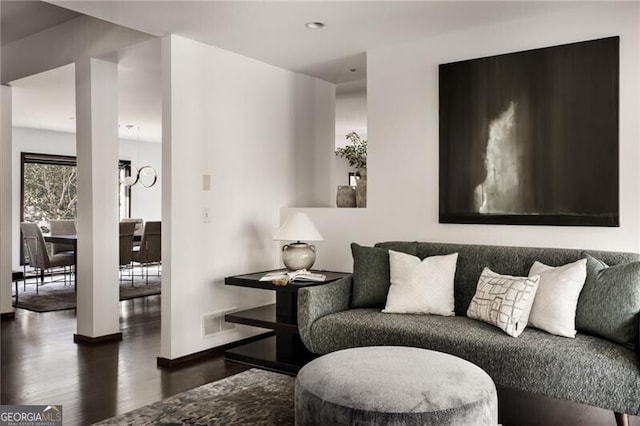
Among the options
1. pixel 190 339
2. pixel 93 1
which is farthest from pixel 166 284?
pixel 93 1

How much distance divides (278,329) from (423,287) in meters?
1.05

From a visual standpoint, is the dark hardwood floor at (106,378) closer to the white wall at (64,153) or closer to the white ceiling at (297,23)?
the white ceiling at (297,23)

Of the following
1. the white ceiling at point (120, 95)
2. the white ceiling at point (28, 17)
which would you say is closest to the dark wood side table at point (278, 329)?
the white ceiling at point (120, 95)

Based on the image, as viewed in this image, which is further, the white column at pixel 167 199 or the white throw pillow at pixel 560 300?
the white column at pixel 167 199

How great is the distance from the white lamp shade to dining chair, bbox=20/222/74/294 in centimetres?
434

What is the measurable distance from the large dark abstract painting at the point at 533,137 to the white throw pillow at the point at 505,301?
71 cm

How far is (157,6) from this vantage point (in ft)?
10.8

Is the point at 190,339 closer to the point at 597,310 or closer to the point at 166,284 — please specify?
the point at 166,284

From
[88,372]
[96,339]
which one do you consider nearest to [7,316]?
[96,339]

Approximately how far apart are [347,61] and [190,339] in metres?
2.63

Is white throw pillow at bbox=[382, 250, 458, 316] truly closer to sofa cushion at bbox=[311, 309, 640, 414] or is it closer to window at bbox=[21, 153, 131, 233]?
sofa cushion at bbox=[311, 309, 640, 414]

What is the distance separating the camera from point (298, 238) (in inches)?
153

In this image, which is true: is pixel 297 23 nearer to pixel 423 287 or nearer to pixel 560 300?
pixel 423 287

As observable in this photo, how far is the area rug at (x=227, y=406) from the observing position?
109 inches
